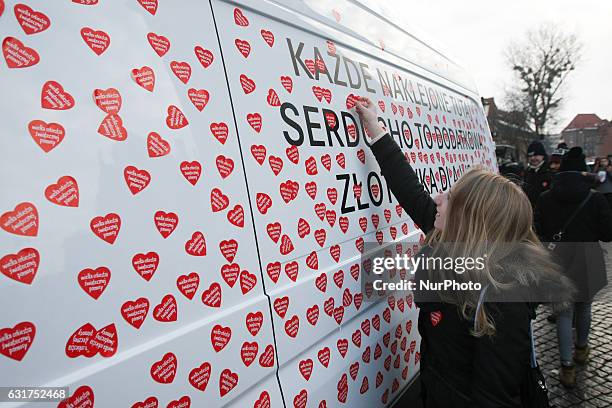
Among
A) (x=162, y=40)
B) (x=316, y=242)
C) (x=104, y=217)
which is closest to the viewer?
(x=104, y=217)

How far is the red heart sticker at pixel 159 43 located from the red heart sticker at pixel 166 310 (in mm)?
600

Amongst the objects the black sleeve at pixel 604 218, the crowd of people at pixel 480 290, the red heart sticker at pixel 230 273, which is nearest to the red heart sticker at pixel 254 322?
the red heart sticker at pixel 230 273

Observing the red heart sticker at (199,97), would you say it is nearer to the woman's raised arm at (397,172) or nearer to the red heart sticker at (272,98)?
the red heart sticker at (272,98)

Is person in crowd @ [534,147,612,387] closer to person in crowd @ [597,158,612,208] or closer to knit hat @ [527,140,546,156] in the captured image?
knit hat @ [527,140,546,156]

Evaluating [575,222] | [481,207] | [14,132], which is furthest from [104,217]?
[575,222]

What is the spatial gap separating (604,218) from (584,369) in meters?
1.30

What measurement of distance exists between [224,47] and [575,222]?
11.0ft

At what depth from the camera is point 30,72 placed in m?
0.77

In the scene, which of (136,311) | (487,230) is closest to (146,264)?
(136,311)

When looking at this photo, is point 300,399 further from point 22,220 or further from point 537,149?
point 537,149

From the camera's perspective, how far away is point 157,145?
0.96 metres

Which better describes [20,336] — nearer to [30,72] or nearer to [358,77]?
[30,72]

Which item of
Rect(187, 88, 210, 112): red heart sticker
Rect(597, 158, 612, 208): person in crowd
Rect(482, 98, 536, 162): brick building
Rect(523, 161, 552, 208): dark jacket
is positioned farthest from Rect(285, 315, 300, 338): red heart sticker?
Rect(482, 98, 536, 162): brick building

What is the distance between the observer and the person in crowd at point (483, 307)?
Result: 130 cm
